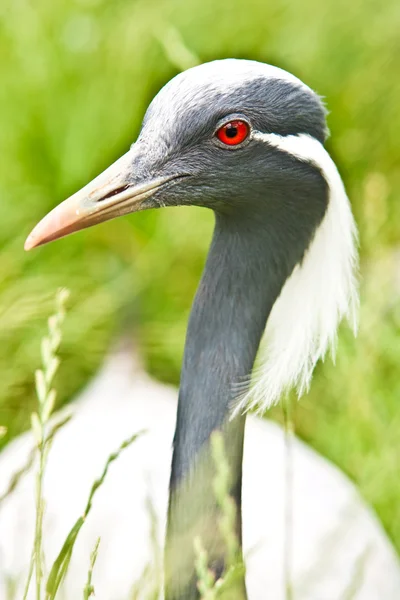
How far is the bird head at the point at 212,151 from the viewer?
6.22 ft

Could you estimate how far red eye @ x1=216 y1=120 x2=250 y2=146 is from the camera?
1.92m

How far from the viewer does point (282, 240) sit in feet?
6.77

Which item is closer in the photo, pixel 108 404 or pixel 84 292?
pixel 108 404

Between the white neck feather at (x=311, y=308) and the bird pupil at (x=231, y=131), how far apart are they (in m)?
0.27

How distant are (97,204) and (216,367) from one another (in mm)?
471

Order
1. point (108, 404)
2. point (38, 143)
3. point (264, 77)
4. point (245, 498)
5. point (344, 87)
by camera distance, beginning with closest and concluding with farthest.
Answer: point (264, 77), point (245, 498), point (108, 404), point (38, 143), point (344, 87)

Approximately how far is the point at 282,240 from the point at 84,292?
2086 mm

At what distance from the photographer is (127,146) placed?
4.40 m

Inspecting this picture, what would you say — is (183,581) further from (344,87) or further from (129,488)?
(344,87)

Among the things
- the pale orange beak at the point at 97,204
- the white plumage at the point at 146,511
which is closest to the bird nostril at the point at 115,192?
the pale orange beak at the point at 97,204

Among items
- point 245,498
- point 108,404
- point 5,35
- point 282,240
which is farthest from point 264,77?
point 5,35

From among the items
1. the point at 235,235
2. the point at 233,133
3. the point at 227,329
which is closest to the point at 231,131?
the point at 233,133

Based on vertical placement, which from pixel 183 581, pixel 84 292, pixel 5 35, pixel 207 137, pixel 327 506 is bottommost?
pixel 327 506

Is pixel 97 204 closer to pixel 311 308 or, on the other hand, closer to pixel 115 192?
pixel 115 192
